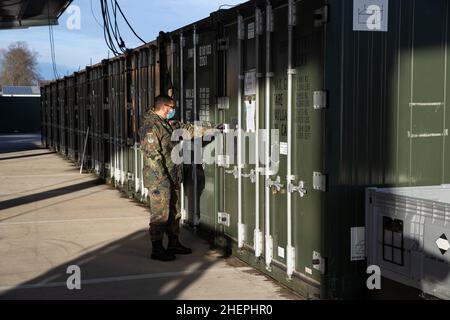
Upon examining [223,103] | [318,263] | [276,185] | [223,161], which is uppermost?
[223,103]

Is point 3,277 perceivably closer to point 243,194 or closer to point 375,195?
point 243,194

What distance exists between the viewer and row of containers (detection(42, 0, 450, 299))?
198 inches

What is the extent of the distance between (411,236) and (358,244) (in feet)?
2.29

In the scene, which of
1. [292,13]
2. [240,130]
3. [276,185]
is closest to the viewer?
[292,13]

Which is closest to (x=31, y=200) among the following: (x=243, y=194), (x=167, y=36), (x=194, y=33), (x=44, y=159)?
(x=167, y=36)

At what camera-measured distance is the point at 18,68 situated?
96.1m

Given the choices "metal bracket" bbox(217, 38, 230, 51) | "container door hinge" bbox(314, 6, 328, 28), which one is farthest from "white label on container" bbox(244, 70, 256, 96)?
"container door hinge" bbox(314, 6, 328, 28)

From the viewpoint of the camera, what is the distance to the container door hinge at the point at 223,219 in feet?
23.7

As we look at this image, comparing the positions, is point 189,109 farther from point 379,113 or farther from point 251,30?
point 379,113

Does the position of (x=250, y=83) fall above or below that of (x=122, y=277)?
above

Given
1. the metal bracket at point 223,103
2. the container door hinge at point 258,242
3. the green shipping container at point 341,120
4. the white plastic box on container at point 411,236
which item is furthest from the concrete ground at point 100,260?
the metal bracket at point 223,103

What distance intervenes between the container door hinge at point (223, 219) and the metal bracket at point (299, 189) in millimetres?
1774

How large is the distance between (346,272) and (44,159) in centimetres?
1833

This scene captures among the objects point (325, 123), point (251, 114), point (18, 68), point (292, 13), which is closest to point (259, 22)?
point (292, 13)
